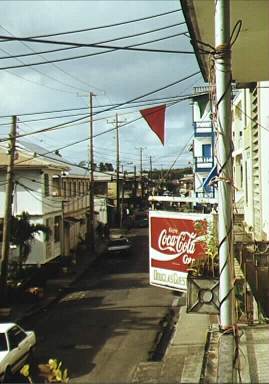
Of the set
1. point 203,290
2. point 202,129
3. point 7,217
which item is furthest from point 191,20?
point 202,129

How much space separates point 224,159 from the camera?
189 inches

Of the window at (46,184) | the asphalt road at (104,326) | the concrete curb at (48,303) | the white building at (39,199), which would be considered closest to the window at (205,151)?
the white building at (39,199)

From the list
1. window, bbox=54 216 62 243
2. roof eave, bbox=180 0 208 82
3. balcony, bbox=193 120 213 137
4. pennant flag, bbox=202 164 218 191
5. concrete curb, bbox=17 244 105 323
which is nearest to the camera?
roof eave, bbox=180 0 208 82

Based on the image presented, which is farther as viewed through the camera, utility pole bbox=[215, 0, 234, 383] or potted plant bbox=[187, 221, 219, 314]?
potted plant bbox=[187, 221, 219, 314]

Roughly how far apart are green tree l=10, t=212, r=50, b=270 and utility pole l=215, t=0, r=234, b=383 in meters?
26.1

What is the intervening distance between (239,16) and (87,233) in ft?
159

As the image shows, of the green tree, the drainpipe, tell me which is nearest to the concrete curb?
the green tree

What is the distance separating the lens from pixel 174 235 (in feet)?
38.8

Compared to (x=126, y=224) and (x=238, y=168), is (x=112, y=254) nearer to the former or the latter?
(x=238, y=168)

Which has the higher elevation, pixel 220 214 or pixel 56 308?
pixel 220 214

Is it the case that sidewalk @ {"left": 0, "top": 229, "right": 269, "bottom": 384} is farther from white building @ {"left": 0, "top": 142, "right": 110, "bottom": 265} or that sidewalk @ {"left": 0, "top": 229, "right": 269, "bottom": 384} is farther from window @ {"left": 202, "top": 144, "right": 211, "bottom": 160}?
window @ {"left": 202, "top": 144, "right": 211, "bottom": 160}

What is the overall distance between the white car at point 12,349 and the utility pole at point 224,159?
10392 mm

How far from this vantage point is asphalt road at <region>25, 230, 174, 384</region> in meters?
16.5

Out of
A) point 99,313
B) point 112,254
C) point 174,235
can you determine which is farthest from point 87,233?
point 174,235
